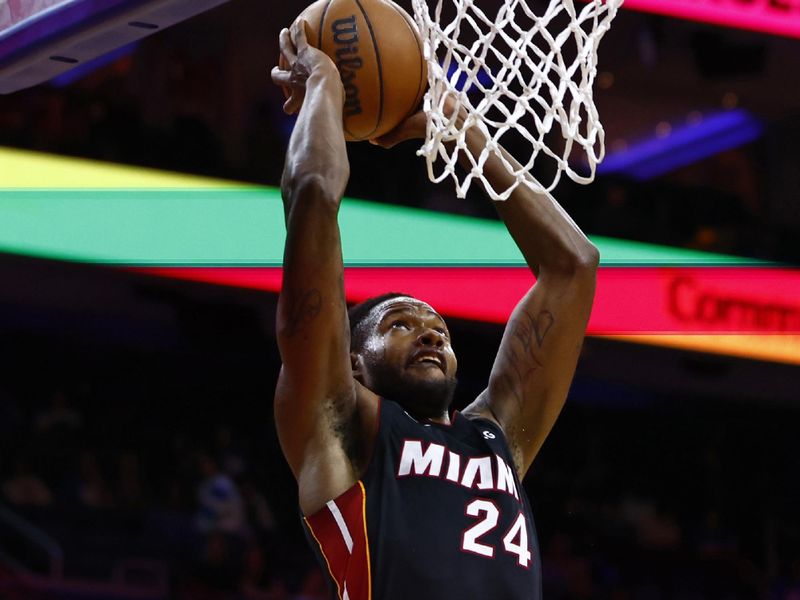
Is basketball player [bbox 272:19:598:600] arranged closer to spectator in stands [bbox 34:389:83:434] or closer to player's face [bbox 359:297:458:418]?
player's face [bbox 359:297:458:418]

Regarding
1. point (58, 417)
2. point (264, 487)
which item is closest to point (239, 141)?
point (58, 417)

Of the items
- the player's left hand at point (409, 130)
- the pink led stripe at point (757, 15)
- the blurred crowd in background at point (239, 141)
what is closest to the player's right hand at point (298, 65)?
the player's left hand at point (409, 130)

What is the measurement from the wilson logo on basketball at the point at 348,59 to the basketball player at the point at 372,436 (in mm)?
58

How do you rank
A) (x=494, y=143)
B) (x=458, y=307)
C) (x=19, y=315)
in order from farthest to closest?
1. (x=19, y=315)
2. (x=458, y=307)
3. (x=494, y=143)

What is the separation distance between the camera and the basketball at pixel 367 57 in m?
3.02

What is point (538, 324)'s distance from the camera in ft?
10.8

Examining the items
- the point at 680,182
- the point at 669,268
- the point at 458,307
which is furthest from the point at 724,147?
the point at 458,307

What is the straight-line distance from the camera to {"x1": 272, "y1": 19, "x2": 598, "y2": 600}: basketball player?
2740mm

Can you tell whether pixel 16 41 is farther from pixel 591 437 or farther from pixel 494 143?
pixel 591 437

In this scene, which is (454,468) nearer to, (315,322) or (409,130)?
(315,322)

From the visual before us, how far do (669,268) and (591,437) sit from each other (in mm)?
1813

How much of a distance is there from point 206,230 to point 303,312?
20.5ft

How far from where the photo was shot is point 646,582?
9.09 m

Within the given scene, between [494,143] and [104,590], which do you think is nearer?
[494,143]
